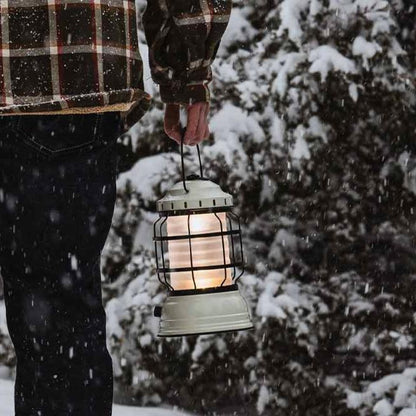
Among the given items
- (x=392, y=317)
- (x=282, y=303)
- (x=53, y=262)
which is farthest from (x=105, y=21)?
(x=392, y=317)

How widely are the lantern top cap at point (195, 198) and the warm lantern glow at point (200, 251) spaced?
2.9 inches

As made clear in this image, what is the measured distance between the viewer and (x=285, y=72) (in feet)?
12.7

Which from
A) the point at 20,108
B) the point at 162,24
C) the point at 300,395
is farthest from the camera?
the point at 300,395

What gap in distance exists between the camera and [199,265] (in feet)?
8.24

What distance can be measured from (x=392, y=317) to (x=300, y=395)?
19.6 inches

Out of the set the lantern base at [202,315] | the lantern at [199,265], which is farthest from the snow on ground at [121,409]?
the lantern base at [202,315]

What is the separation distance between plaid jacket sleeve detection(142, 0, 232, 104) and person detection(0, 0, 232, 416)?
247 millimetres

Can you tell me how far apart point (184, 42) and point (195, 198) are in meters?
0.40

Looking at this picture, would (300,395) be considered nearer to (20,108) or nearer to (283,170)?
(283,170)

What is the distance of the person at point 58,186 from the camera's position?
1.78 meters

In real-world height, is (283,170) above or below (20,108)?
below

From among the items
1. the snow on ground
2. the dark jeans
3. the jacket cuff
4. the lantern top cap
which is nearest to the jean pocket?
the dark jeans

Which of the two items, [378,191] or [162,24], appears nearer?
[162,24]

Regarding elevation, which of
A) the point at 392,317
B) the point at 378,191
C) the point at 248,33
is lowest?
the point at 392,317
